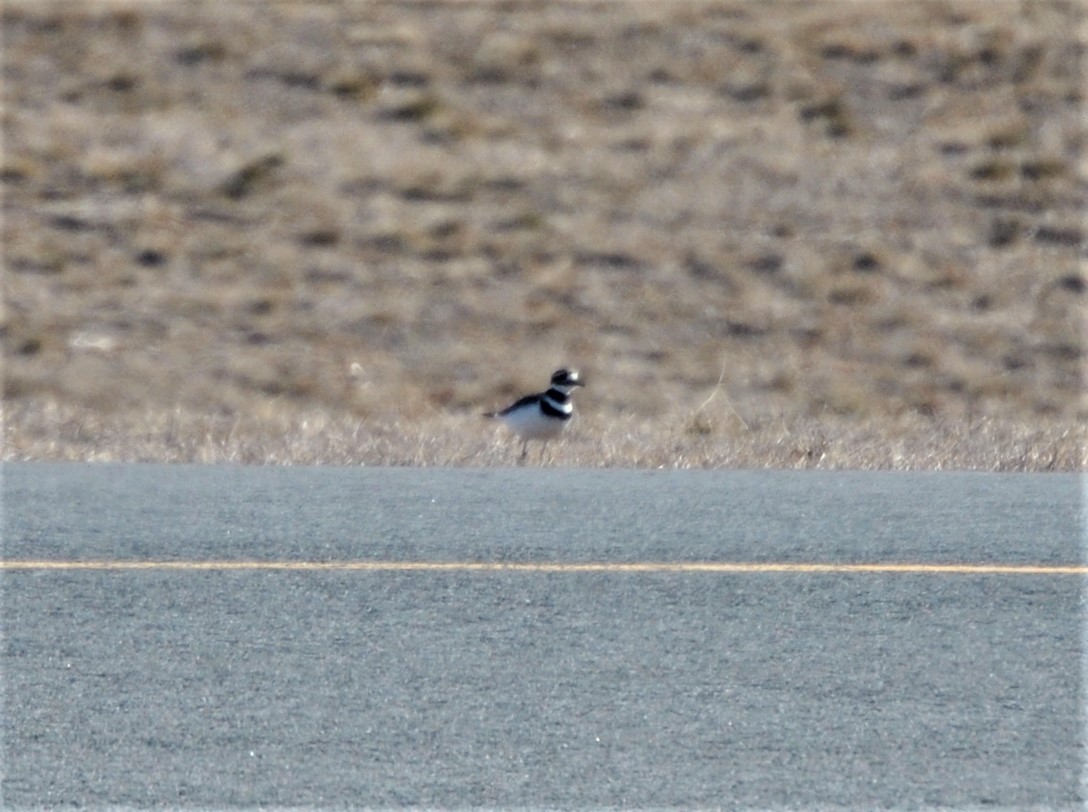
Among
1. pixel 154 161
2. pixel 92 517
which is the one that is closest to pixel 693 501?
pixel 92 517

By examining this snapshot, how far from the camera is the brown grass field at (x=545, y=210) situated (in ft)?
62.3

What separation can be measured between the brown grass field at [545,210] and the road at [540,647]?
16.5 feet

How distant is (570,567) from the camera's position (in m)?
6.82

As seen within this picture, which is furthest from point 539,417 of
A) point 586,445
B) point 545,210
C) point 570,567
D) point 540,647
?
point 545,210

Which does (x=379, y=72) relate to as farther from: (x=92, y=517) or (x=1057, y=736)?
(x=1057, y=736)

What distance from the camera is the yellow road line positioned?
6742mm

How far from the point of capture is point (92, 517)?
7645 mm

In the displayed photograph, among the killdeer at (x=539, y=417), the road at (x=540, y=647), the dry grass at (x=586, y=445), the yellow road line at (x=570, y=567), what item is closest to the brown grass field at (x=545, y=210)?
the dry grass at (x=586, y=445)

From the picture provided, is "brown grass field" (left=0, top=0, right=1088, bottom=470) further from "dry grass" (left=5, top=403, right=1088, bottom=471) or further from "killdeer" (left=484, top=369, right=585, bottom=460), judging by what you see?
"killdeer" (left=484, top=369, right=585, bottom=460)

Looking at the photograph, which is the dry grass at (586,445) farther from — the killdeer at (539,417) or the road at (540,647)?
the road at (540,647)

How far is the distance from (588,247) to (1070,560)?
15.4 meters

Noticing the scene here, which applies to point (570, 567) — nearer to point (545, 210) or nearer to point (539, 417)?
point (539, 417)

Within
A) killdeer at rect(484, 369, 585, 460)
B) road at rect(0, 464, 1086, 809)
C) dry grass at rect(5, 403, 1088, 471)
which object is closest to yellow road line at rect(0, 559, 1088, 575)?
road at rect(0, 464, 1086, 809)

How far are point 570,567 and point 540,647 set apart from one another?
1.06 meters
